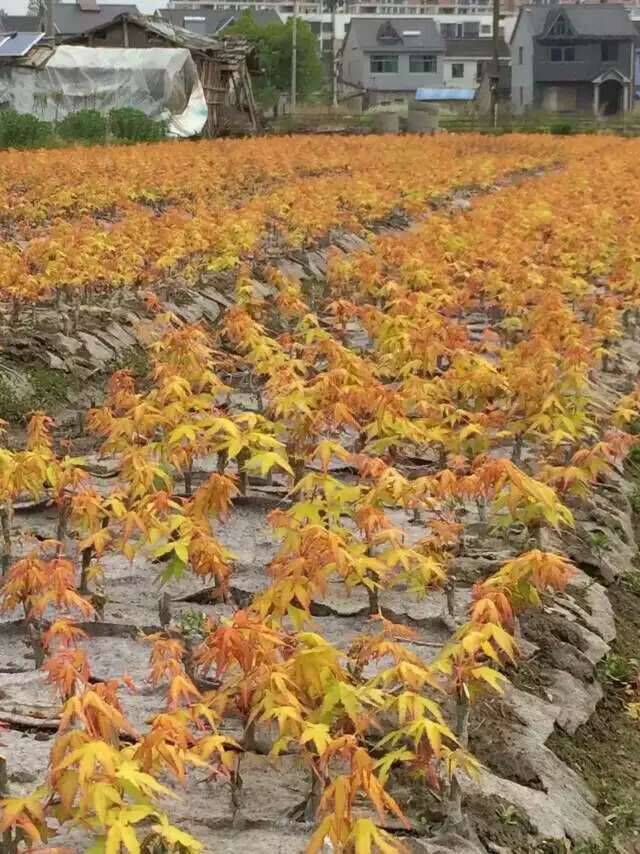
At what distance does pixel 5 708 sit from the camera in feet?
13.5

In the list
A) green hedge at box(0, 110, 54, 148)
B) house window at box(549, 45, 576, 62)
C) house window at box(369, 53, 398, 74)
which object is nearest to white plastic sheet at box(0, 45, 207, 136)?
green hedge at box(0, 110, 54, 148)

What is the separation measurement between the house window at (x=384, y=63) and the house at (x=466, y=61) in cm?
574

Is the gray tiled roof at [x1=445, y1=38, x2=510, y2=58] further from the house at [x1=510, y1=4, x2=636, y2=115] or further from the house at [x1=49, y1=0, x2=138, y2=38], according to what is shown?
the house at [x1=49, y1=0, x2=138, y2=38]

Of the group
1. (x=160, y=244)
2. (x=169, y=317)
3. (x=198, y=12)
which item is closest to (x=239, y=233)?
(x=160, y=244)

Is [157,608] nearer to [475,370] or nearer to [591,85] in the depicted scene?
[475,370]

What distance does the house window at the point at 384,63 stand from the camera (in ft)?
258

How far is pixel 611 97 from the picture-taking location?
69.6m

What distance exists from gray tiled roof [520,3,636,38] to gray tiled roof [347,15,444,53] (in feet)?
33.1

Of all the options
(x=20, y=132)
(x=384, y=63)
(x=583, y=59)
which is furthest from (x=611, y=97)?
(x=20, y=132)

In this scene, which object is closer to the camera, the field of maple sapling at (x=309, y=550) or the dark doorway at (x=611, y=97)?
the field of maple sapling at (x=309, y=550)

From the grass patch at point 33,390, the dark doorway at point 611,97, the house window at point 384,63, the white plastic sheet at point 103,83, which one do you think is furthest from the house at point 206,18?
the grass patch at point 33,390

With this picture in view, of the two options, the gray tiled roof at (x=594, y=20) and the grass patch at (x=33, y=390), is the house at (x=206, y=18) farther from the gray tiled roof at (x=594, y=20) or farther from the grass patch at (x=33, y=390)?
the grass patch at (x=33, y=390)

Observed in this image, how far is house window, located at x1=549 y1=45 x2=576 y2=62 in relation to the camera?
6881 centimetres

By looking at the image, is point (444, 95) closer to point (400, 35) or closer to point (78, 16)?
point (400, 35)
